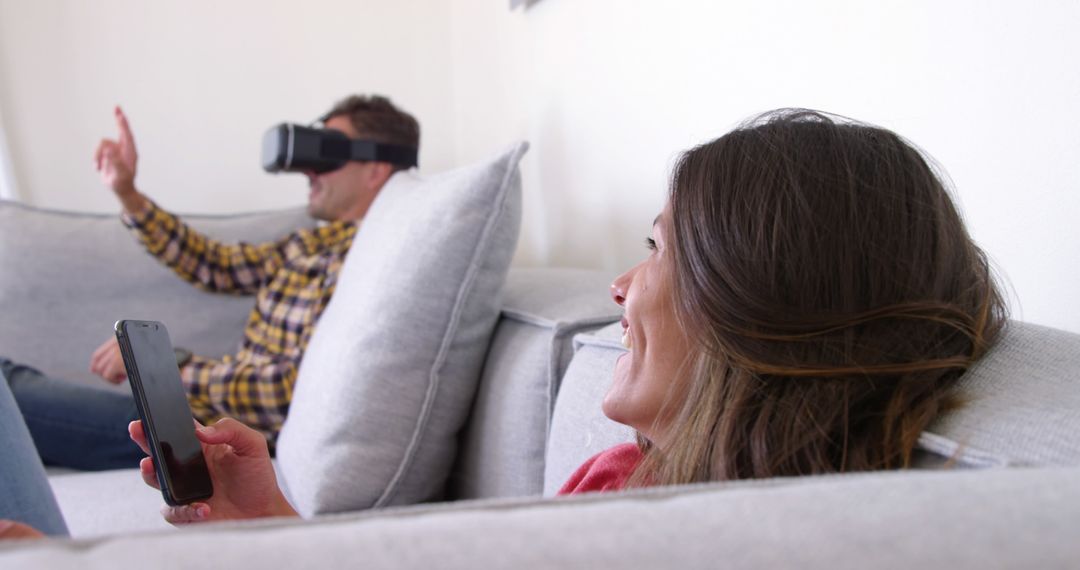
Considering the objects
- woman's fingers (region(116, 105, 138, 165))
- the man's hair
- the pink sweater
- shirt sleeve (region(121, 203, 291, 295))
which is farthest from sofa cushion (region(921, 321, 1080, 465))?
woman's fingers (region(116, 105, 138, 165))

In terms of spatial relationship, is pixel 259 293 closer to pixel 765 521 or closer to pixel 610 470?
pixel 610 470

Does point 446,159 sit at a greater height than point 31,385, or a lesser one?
greater

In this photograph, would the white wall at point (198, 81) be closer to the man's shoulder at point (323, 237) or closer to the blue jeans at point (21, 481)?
the man's shoulder at point (323, 237)

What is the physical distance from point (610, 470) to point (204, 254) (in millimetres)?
1407

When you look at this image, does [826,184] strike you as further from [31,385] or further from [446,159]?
[446,159]

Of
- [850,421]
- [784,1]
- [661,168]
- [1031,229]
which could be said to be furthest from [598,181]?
[850,421]

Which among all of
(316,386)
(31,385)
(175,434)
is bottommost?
(31,385)

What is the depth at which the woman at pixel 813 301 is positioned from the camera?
20.9 inches

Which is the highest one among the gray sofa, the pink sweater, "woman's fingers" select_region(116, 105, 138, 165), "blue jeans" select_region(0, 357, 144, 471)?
"woman's fingers" select_region(116, 105, 138, 165)

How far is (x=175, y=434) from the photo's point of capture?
705 mm

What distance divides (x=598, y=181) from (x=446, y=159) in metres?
1.07

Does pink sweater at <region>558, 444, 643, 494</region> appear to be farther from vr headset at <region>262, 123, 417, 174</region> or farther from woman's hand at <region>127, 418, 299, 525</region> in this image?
vr headset at <region>262, 123, 417, 174</region>

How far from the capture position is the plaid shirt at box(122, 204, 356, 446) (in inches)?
58.7

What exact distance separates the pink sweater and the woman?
0.10 meters
